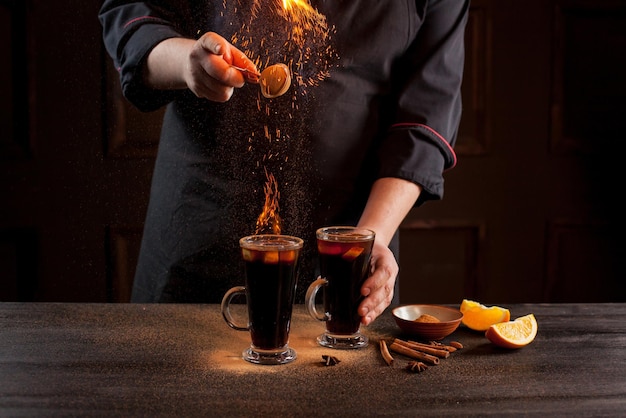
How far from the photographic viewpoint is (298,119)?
6.31 ft

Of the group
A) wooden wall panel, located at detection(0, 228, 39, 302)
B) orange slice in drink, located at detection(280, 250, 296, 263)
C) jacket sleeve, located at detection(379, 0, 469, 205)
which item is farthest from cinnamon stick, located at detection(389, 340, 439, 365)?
wooden wall panel, located at detection(0, 228, 39, 302)

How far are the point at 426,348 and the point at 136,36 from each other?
1.00 metres

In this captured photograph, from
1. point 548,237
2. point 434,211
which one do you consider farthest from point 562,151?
point 434,211

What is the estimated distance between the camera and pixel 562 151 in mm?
2838

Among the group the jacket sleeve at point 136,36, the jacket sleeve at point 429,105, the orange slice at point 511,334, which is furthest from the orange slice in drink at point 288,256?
the jacket sleeve at point 136,36

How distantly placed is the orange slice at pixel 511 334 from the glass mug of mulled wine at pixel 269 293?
13.9 inches

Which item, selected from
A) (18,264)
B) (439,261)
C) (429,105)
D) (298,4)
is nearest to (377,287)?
(429,105)

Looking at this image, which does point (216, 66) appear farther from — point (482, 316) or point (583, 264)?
point (583, 264)

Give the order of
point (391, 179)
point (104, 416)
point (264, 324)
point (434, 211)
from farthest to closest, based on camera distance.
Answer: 1. point (434, 211)
2. point (391, 179)
3. point (264, 324)
4. point (104, 416)

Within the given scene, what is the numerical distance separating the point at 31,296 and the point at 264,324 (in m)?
1.68

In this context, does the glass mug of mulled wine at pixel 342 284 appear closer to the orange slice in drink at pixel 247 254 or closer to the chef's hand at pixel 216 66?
the orange slice in drink at pixel 247 254

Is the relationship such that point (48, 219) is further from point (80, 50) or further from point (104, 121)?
point (80, 50)

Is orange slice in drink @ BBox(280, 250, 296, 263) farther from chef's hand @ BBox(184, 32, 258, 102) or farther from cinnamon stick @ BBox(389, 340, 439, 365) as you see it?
chef's hand @ BBox(184, 32, 258, 102)

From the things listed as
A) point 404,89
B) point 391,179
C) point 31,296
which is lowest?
point 31,296
